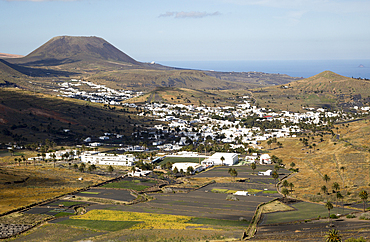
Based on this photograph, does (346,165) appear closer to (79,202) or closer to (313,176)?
(313,176)

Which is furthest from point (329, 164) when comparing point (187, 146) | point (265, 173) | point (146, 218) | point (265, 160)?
point (146, 218)

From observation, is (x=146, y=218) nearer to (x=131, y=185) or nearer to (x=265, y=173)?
(x=131, y=185)

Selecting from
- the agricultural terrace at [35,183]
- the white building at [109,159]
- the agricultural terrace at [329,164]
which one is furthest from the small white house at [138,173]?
the agricultural terrace at [329,164]

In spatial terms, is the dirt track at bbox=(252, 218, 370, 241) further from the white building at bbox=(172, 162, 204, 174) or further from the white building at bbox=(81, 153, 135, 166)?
the white building at bbox=(81, 153, 135, 166)

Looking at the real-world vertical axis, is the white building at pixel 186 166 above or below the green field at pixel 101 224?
above

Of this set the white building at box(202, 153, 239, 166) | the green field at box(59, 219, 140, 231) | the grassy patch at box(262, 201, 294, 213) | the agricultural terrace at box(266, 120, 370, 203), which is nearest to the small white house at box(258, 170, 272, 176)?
the agricultural terrace at box(266, 120, 370, 203)

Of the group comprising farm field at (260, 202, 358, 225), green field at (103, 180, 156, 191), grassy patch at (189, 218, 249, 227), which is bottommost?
green field at (103, 180, 156, 191)

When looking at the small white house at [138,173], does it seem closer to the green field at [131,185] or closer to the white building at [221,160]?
the green field at [131,185]
